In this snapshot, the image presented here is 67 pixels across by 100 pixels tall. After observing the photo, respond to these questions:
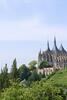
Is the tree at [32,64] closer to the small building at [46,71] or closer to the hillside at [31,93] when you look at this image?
the small building at [46,71]

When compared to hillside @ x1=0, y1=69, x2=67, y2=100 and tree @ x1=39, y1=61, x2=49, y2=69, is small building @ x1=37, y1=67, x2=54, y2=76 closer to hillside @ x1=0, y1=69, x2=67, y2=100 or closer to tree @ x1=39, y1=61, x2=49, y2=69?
tree @ x1=39, y1=61, x2=49, y2=69

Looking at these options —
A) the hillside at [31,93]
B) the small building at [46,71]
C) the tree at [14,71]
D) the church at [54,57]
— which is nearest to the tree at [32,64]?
the church at [54,57]

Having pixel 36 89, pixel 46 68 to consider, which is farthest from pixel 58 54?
pixel 36 89

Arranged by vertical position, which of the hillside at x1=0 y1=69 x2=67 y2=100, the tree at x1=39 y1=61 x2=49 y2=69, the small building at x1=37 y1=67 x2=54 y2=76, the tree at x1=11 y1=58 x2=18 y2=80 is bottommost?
the hillside at x1=0 y1=69 x2=67 y2=100

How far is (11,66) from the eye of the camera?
10094cm

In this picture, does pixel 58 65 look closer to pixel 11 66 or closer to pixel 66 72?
pixel 66 72

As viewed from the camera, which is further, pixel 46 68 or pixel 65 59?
pixel 65 59

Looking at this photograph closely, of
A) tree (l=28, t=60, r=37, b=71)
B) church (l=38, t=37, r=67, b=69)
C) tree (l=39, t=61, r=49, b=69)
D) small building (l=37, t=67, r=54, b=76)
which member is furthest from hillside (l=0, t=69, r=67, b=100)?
church (l=38, t=37, r=67, b=69)

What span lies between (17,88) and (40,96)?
15.8 ft

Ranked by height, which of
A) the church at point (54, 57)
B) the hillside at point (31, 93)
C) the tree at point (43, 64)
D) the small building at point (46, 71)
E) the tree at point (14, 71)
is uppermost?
the church at point (54, 57)

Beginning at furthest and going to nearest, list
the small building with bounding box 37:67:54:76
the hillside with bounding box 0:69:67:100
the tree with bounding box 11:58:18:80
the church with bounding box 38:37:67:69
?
the church with bounding box 38:37:67:69
the small building with bounding box 37:67:54:76
the tree with bounding box 11:58:18:80
the hillside with bounding box 0:69:67:100

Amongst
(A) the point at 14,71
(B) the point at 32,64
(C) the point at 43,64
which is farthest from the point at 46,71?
(A) the point at 14,71

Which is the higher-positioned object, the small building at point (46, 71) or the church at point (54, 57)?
the church at point (54, 57)

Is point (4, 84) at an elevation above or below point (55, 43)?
below
